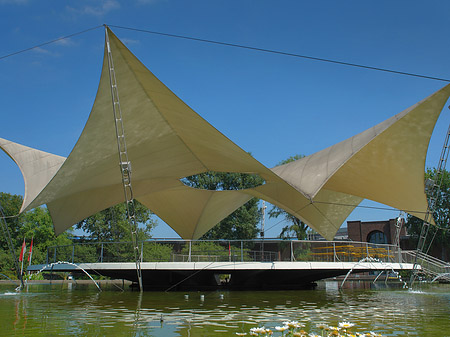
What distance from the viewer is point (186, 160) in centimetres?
1547

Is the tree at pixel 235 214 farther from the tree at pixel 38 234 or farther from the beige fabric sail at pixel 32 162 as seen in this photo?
the beige fabric sail at pixel 32 162

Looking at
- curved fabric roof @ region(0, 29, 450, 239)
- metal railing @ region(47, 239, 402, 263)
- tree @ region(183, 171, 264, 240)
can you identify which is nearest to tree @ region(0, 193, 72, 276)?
tree @ region(183, 171, 264, 240)

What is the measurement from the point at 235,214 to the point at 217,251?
1006 inches

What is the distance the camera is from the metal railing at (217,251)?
15.6 meters

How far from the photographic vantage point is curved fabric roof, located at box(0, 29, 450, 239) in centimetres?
1102

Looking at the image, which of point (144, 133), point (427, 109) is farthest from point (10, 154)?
point (427, 109)

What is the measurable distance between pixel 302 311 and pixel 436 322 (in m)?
2.76

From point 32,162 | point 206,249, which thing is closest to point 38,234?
point 32,162

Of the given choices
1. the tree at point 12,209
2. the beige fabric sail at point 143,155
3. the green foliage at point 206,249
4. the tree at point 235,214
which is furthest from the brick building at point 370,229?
the tree at point 12,209

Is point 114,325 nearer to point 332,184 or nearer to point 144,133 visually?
point 144,133

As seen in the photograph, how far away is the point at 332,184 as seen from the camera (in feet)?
51.0

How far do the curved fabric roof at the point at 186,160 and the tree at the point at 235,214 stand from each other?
842 inches

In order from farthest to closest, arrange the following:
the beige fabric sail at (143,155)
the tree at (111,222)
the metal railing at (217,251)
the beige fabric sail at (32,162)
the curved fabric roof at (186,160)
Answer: the tree at (111,222)
the beige fabric sail at (32,162)
the metal railing at (217,251)
the curved fabric roof at (186,160)
the beige fabric sail at (143,155)

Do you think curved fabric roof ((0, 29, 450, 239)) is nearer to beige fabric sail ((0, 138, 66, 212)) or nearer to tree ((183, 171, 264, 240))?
beige fabric sail ((0, 138, 66, 212))
